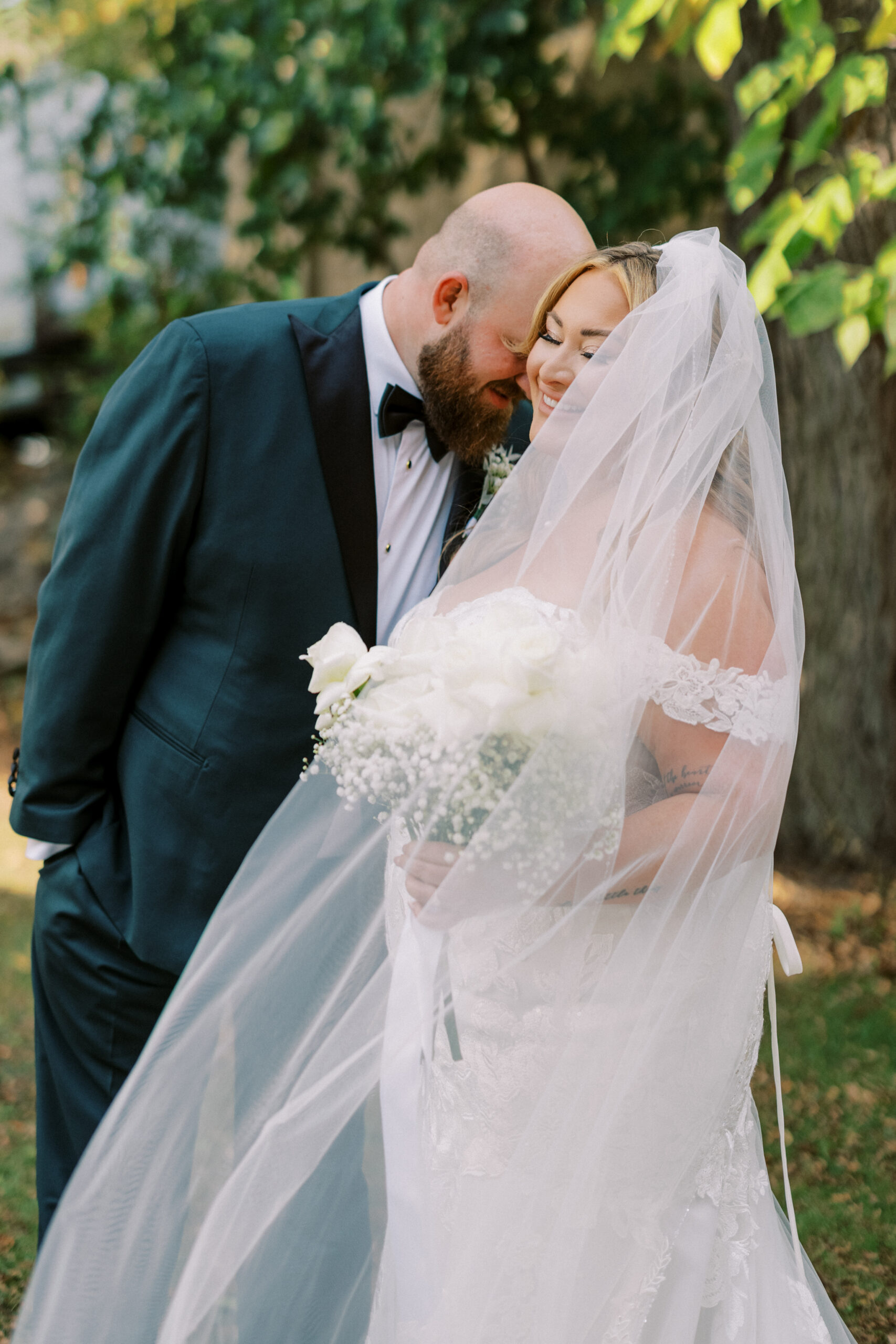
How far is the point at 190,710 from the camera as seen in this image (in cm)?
259

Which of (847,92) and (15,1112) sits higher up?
(847,92)

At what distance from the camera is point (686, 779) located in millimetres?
1904

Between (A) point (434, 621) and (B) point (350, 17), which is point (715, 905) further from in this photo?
(B) point (350, 17)

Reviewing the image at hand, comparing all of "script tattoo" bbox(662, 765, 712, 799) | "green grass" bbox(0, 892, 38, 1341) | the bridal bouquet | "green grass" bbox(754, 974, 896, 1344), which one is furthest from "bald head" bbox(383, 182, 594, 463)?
"green grass" bbox(0, 892, 38, 1341)

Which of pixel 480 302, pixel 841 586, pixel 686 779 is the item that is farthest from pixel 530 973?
pixel 841 586

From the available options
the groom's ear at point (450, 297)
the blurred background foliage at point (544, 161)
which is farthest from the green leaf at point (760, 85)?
the groom's ear at point (450, 297)

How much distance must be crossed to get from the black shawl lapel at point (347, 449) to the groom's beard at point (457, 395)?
14cm

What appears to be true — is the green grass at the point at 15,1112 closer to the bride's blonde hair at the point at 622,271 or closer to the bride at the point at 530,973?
the bride at the point at 530,973

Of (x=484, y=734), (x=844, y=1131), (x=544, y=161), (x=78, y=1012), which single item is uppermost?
(x=544, y=161)

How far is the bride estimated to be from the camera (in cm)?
182

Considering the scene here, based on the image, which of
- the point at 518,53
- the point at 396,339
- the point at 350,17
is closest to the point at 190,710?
the point at 396,339

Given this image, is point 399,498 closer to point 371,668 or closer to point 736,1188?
point 371,668

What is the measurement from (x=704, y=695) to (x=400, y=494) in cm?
109

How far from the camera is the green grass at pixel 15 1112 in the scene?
3217 mm
